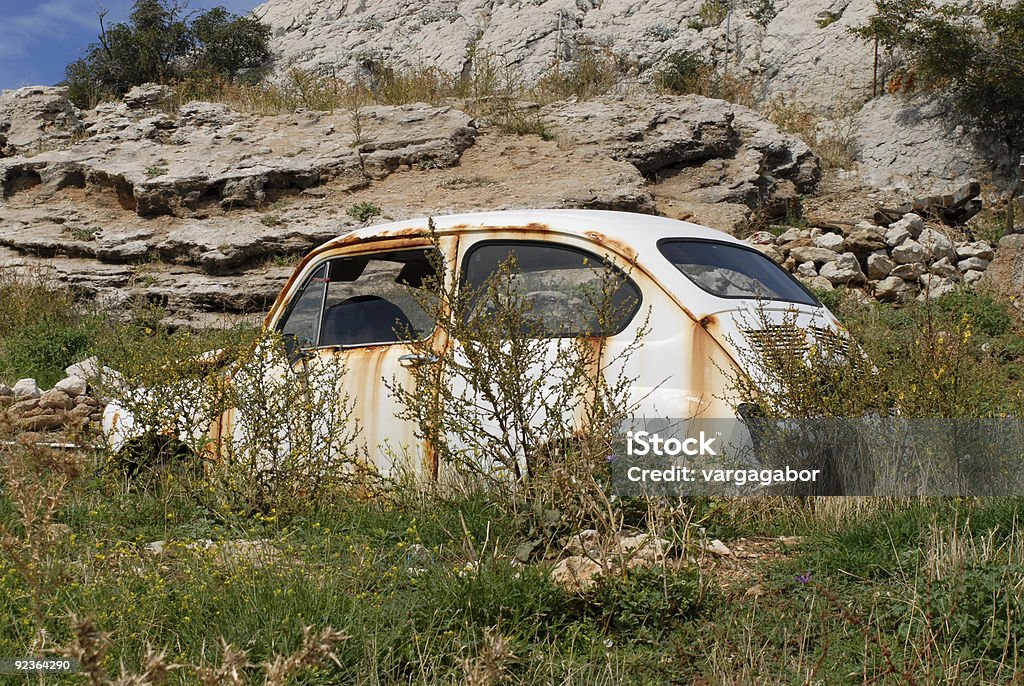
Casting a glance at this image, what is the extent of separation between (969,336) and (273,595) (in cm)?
338

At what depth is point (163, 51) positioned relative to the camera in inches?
988

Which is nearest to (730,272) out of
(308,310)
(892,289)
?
(308,310)

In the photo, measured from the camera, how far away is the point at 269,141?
1380 centimetres

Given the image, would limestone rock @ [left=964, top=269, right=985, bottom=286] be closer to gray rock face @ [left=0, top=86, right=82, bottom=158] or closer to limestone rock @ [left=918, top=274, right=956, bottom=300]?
limestone rock @ [left=918, top=274, right=956, bottom=300]

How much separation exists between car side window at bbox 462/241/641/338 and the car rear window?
1.22 feet

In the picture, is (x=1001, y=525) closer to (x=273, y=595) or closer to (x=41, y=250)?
(x=273, y=595)

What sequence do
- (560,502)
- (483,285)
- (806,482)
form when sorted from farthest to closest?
(483,285) < (806,482) < (560,502)

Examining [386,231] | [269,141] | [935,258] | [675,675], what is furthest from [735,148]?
[675,675]

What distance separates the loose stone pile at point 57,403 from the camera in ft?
22.5

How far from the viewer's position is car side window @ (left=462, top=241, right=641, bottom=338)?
4047 mm

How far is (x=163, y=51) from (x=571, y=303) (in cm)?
2470

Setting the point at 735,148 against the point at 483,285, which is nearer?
the point at 483,285

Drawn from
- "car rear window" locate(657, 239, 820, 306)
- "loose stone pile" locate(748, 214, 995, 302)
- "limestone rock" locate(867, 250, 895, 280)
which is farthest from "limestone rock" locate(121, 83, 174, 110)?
"car rear window" locate(657, 239, 820, 306)

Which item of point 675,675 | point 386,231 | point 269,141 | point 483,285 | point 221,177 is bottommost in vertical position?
point 675,675
